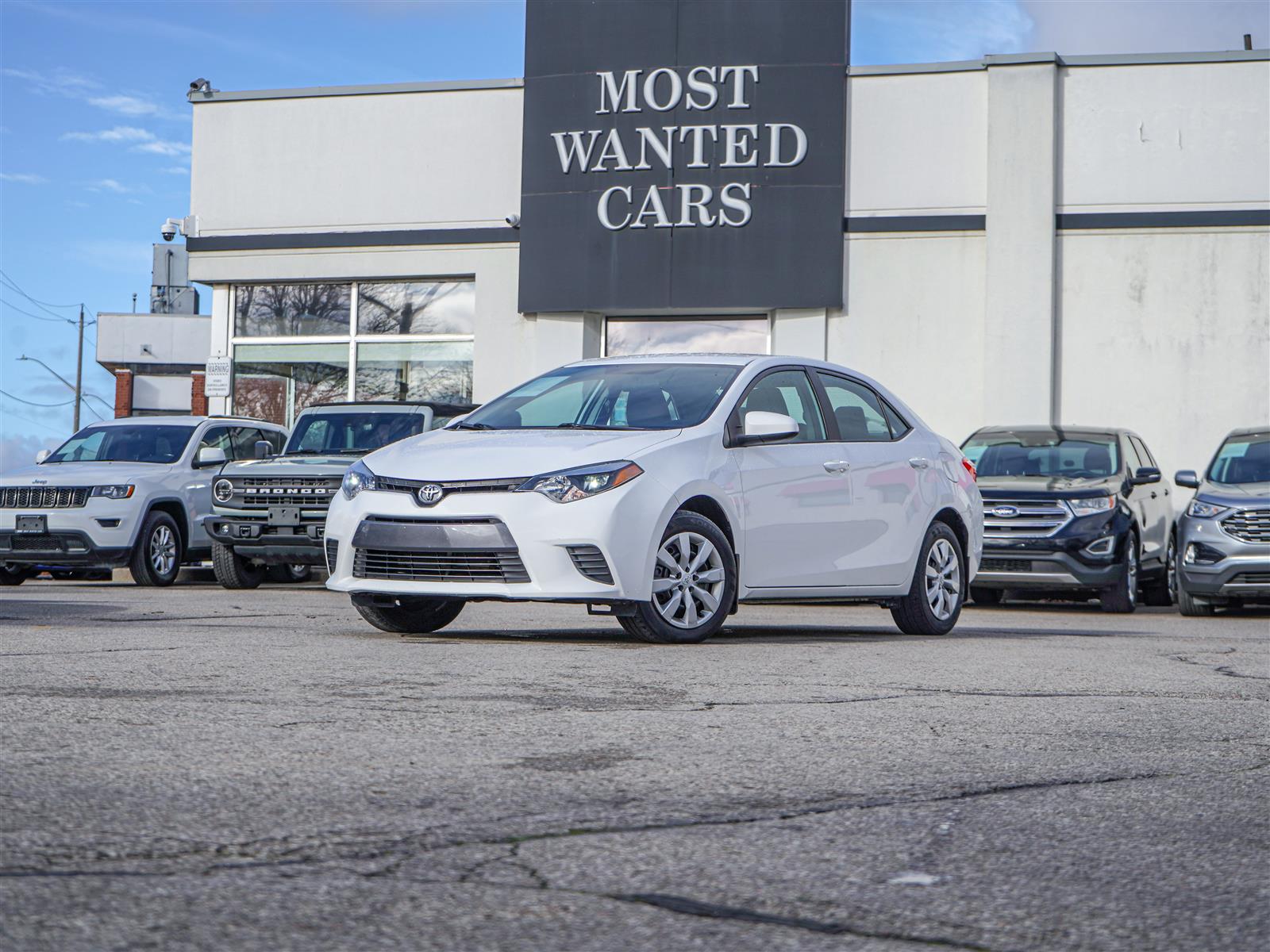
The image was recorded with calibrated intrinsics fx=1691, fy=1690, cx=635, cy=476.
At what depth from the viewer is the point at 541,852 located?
3357 mm

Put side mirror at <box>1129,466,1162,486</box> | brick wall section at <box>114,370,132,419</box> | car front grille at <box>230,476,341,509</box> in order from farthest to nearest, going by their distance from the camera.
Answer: brick wall section at <box>114,370,132,419</box>
side mirror at <box>1129,466,1162,486</box>
car front grille at <box>230,476,341,509</box>

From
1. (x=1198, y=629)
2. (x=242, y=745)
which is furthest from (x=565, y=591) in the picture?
(x=1198, y=629)

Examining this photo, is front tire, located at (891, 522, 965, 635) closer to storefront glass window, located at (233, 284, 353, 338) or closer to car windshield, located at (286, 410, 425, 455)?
car windshield, located at (286, 410, 425, 455)

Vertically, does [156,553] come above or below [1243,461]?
below

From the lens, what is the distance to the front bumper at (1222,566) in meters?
13.3

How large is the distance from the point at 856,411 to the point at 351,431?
6802mm

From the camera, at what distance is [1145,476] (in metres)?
15.2

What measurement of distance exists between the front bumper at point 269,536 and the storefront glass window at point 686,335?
8.41 metres

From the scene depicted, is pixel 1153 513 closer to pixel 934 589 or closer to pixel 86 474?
pixel 934 589

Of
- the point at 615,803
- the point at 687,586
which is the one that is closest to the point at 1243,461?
the point at 687,586

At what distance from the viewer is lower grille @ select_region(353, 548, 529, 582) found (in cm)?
789

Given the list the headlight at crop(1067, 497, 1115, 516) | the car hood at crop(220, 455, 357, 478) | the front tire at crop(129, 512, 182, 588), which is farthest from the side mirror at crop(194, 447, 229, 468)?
the headlight at crop(1067, 497, 1115, 516)

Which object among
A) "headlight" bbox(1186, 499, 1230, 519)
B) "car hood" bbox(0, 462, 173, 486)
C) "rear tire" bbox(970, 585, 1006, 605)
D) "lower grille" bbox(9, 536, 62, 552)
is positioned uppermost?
"car hood" bbox(0, 462, 173, 486)

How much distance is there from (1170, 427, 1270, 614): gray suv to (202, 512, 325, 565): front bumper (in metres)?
7.09
